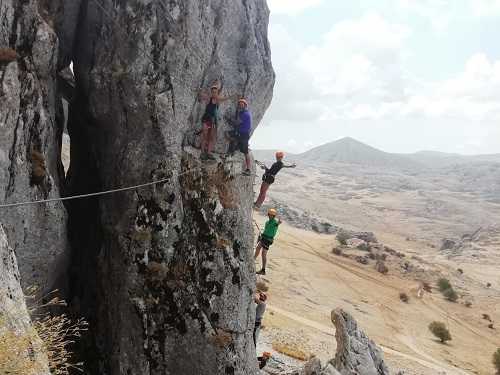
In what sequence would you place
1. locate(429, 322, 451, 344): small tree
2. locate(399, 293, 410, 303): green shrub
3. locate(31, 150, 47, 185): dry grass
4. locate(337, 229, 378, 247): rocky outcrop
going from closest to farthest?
locate(31, 150, 47, 185): dry grass < locate(429, 322, 451, 344): small tree < locate(399, 293, 410, 303): green shrub < locate(337, 229, 378, 247): rocky outcrop

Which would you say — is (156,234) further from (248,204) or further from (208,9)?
(208,9)

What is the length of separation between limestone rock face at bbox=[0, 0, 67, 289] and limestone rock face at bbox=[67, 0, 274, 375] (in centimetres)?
141

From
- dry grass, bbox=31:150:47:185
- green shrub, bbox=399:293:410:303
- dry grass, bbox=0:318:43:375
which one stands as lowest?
green shrub, bbox=399:293:410:303

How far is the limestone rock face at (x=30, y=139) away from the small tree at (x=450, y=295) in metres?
45.2

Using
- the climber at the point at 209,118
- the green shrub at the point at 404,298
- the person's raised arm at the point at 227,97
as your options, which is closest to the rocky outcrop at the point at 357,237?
the green shrub at the point at 404,298

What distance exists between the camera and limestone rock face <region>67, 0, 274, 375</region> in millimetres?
13438

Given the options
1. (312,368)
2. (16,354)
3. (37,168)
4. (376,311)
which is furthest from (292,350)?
(16,354)

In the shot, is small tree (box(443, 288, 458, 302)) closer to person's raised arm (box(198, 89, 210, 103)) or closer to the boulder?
the boulder

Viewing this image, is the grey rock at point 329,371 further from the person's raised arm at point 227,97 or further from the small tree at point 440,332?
the small tree at point 440,332

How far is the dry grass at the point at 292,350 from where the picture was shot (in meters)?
23.0

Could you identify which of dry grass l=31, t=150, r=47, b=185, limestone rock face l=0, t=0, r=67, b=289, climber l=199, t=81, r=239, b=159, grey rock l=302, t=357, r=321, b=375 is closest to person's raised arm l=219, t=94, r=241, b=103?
climber l=199, t=81, r=239, b=159

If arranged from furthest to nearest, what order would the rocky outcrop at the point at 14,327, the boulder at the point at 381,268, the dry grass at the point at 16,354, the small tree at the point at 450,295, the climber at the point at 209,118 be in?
the boulder at the point at 381,268 → the small tree at the point at 450,295 → the climber at the point at 209,118 → the rocky outcrop at the point at 14,327 → the dry grass at the point at 16,354

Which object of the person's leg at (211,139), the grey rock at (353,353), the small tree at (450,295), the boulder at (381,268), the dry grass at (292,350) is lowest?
the small tree at (450,295)

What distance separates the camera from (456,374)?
2894 cm
